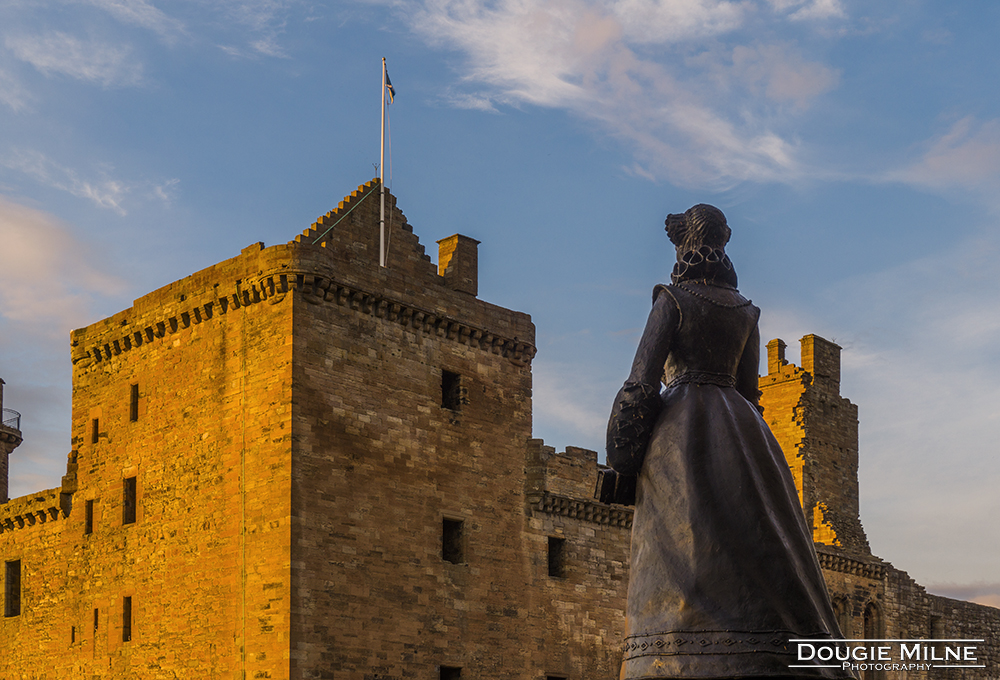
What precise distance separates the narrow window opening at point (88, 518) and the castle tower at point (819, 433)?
21.8 meters

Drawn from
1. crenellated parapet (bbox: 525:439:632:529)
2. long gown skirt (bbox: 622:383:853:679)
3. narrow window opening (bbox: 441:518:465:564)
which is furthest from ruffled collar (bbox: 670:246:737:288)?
crenellated parapet (bbox: 525:439:632:529)

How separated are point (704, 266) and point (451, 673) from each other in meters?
22.2

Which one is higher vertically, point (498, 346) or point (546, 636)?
point (498, 346)

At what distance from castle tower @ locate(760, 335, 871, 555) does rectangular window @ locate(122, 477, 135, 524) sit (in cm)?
2138

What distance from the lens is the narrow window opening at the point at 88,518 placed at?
30.9 metres

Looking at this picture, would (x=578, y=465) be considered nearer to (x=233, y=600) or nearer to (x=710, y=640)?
(x=233, y=600)

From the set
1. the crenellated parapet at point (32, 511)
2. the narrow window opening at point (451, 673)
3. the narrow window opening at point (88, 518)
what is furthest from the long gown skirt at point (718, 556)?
the crenellated parapet at point (32, 511)

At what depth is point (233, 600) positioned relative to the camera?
26484 millimetres

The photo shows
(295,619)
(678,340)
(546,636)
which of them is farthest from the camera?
(546,636)

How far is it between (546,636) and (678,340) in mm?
24350

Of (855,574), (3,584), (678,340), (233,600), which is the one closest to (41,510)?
(3,584)

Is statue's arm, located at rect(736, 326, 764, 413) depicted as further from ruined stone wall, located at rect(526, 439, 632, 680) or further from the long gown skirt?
ruined stone wall, located at rect(526, 439, 632, 680)

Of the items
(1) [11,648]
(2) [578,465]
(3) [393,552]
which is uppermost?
(2) [578,465]

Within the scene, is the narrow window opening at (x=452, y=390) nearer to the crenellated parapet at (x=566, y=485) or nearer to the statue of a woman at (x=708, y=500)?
the crenellated parapet at (x=566, y=485)
